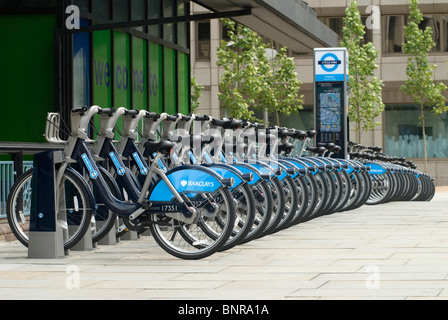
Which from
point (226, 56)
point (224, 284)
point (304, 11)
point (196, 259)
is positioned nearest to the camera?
point (224, 284)

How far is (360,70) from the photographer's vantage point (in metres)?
39.7

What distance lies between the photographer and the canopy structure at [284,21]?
16703 mm

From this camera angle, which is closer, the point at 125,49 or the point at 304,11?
the point at 125,49

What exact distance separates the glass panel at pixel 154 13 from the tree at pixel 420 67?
21908 millimetres

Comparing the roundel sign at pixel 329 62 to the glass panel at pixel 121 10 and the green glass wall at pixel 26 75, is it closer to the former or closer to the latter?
the glass panel at pixel 121 10

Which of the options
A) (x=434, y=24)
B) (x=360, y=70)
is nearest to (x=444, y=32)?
Answer: (x=434, y=24)

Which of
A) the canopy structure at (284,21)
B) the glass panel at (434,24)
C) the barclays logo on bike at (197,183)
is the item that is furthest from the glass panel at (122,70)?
the glass panel at (434,24)

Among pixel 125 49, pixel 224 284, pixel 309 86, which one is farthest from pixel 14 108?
pixel 309 86

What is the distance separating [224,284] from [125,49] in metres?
11.3

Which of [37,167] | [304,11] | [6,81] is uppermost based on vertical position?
[304,11]

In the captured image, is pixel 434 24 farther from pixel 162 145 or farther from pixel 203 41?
pixel 162 145

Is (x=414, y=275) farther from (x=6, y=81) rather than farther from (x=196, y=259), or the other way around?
(x=6, y=81)

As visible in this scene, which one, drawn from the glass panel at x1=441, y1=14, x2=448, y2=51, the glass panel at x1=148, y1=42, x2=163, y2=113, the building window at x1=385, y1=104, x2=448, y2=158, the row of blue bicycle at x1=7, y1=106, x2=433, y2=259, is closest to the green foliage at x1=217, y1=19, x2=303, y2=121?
the building window at x1=385, y1=104, x2=448, y2=158

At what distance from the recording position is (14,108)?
53.5 feet
